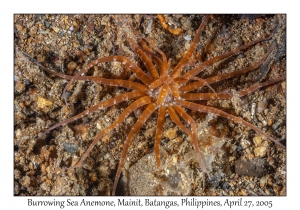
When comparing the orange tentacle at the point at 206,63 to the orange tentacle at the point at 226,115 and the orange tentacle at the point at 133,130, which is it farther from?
the orange tentacle at the point at 133,130

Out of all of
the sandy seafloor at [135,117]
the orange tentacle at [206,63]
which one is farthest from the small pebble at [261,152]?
the orange tentacle at [206,63]

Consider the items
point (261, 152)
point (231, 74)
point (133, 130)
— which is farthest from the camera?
point (231, 74)

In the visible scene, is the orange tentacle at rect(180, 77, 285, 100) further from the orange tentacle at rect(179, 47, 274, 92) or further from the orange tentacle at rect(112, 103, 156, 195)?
the orange tentacle at rect(112, 103, 156, 195)

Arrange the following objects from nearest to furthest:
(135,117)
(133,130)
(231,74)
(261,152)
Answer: (133,130)
(261,152)
(231,74)
(135,117)

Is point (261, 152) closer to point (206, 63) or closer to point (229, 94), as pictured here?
point (229, 94)

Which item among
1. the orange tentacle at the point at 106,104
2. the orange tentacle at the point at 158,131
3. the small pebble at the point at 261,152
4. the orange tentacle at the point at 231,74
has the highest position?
the orange tentacle at the point at 231,74

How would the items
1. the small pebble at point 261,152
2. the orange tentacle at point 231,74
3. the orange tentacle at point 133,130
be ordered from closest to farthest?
1. the orange tentacle at point 133,130
2. the small pebble at point 261,152
3. the orange tentacle at point 231,74

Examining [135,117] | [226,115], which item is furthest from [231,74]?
[135,117]

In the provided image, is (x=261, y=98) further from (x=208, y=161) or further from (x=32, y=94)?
(x=32, y=94)

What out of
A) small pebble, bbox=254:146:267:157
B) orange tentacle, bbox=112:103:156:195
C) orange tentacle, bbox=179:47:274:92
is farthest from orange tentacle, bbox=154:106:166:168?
small pebble, bbox=254:146:267:157

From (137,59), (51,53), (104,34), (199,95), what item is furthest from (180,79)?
(51,53)

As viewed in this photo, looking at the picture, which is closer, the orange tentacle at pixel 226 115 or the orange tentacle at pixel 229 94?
the orange tentacle at pixel 226 115
